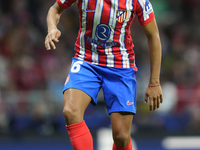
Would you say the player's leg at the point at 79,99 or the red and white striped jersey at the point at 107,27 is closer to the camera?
the player's leg at the point at 79,99

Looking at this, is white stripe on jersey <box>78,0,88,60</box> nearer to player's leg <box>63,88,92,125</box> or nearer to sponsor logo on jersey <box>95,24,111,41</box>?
sponsor logo on jersey <box>95,24,111,41</box>

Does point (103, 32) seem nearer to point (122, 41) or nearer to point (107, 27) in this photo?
point (107, 27)

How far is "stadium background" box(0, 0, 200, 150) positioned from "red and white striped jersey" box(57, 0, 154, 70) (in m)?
2.67

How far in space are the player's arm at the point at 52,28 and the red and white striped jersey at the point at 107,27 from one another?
7 centimetres

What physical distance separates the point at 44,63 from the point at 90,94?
3.99 metres

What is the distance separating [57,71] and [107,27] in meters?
3.78

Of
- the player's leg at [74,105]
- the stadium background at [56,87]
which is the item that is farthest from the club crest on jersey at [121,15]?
the stadium background at [56,87]

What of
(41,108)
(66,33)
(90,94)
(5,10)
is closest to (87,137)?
(90,94)

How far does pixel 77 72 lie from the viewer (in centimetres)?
276

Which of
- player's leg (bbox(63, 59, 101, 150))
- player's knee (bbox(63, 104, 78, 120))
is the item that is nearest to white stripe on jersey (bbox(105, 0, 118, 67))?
player's leg (bbox(63, 59, 101, 150))

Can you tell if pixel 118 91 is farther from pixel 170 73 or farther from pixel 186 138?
pixel 170 73

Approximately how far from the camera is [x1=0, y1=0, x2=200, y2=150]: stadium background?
581 cm

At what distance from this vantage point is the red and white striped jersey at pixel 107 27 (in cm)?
273

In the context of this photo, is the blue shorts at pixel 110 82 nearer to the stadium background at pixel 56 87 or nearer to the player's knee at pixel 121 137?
the player's knee at pixel 121 137
